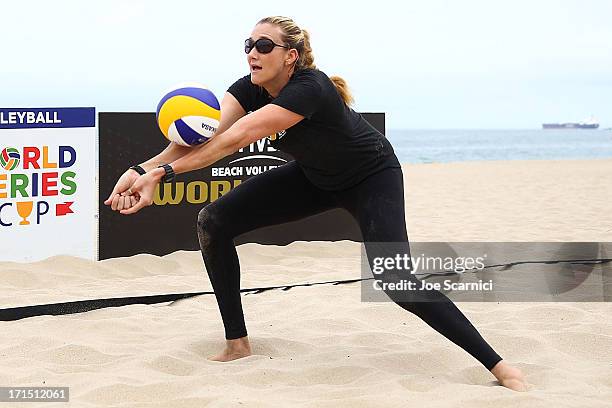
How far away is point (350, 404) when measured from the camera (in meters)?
3.26

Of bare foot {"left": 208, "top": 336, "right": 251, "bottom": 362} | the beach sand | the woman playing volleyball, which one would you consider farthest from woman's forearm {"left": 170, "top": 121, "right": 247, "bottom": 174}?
bare foot {"left": 208, "top": 336, "right": 251, "bottom": 362}

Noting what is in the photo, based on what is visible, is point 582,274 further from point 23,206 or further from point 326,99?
point 23,206

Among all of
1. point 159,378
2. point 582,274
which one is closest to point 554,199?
point 582,274

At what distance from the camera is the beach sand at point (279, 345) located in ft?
11.2

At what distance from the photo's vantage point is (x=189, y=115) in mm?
3543

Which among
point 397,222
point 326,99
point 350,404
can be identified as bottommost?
point 350,404

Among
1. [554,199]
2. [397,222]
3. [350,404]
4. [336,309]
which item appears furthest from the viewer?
[554,199]

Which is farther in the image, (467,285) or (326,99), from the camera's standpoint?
(467,285)

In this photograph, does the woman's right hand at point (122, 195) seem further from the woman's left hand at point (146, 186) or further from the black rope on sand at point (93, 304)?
the black rope on sand at point (93, 304)

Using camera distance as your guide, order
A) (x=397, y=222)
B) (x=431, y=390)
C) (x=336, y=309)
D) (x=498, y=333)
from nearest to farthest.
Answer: (x=431, y=390), (x=397, y=222), (x=498, y=333), (x=336, y=309)

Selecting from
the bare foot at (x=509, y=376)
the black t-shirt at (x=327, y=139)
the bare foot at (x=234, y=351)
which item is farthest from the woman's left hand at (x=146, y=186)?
the bare foot at (x=509, y=376)

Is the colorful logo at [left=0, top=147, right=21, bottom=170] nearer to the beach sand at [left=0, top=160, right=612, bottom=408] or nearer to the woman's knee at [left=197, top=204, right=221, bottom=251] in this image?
the beach sand at [left=0, top=160, right=612, bottom=408]

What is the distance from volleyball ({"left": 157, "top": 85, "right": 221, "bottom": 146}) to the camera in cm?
354

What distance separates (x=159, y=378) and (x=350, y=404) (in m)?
0.87
